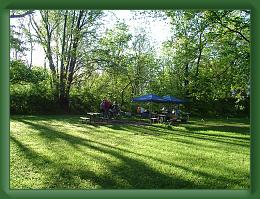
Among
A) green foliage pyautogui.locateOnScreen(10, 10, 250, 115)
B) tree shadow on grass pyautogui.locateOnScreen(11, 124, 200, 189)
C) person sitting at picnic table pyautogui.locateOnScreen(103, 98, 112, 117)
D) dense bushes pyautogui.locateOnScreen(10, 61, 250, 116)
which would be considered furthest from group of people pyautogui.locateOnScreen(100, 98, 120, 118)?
tree shadow on grass pyautogui.locateOnScreen(11, 124, 200, 189)

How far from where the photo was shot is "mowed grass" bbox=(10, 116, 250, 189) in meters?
5.57

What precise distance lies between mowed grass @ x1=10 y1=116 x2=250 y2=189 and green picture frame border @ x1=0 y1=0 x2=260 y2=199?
7.86ft

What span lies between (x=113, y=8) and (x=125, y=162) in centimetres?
458

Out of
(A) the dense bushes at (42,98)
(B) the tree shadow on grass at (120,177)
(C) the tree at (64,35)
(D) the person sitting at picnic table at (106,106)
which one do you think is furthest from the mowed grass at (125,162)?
(C) the tree at (64,35)

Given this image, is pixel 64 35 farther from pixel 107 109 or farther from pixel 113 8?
pixel 113 8

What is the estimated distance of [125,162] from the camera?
22.9ft

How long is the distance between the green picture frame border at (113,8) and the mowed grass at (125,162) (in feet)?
7.86

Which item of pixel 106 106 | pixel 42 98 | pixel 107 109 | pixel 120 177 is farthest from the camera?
pixel 42 98

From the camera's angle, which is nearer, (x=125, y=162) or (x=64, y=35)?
(x=125, y=162)

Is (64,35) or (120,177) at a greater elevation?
(64,35)

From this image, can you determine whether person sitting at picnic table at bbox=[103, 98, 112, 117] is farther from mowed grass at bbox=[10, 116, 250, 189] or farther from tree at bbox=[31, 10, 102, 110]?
tree at bbox=[31, 10, 102, 110]

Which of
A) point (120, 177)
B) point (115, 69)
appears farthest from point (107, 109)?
point (120, 177)

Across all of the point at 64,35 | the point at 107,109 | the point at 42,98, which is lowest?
the point at 107,109

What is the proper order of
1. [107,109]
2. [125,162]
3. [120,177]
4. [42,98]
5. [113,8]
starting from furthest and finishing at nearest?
[42,98] → [107,109] → [125,162] → [120,177] → [113,8]
